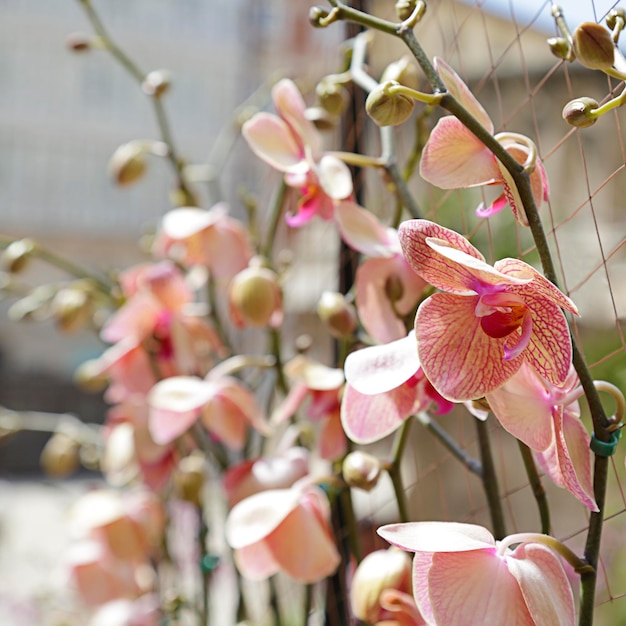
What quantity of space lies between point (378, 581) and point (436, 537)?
0.08 metres

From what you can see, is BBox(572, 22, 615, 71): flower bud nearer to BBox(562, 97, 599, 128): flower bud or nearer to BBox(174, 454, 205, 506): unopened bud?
BBox(562, 97, 599, 128): flower bud

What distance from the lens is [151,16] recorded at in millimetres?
6379

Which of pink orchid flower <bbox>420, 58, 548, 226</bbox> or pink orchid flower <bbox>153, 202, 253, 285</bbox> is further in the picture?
pink orchid flower <bbox>153, 202, 253, 285</bbox>

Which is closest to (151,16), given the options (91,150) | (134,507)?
(91,150)

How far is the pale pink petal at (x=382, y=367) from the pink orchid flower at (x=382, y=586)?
0.09m

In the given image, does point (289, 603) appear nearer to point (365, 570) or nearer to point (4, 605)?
point (365, 570)

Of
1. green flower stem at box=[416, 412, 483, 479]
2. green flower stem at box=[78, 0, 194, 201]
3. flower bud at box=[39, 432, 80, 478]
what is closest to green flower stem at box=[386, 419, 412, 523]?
green flower stem at box=[416, 412, 483, 479]

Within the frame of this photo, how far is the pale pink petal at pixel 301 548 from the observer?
0.87ft

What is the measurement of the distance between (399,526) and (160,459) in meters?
0.26

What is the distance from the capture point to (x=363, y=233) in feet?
0.81

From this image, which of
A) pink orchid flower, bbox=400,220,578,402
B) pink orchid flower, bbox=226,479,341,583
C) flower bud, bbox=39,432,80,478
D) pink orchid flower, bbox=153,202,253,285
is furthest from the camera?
flower bud, bbox=39,432,80,478

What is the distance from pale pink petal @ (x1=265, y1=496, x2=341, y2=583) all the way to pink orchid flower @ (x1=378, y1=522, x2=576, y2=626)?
94 mm

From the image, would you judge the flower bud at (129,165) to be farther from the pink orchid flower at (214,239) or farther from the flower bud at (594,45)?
the flower bud at (594,45)

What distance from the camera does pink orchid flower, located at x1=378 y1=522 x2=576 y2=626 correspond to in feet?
0.56
